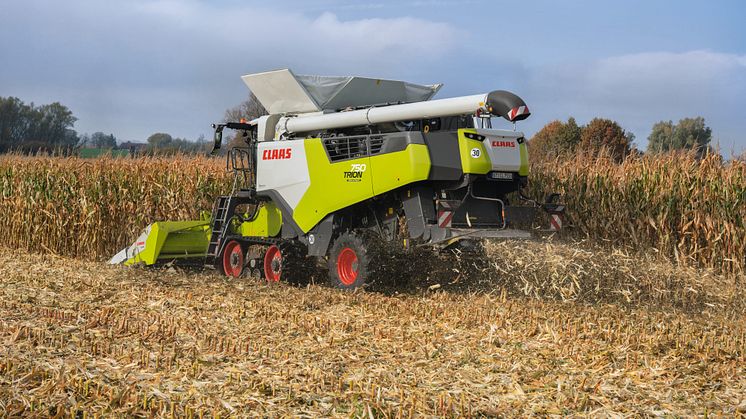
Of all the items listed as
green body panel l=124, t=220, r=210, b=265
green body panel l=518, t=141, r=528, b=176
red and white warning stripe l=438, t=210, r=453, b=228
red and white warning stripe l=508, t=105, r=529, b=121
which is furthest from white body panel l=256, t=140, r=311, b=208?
red and white warning stripe l=508, t=105, r=529, b=121

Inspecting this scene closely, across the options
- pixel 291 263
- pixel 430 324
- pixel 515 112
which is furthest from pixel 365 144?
pixel 430 324

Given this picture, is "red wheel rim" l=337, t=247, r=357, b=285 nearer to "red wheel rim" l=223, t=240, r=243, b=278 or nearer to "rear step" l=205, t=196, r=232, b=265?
"red wheel rim" l=223, t=240, r=243, b=278

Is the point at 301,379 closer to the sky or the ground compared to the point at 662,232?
closer to the ground

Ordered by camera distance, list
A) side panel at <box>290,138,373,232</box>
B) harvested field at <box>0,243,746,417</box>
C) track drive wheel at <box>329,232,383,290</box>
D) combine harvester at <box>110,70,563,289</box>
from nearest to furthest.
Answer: harvested field at <box>0,243,746,417</box> < combine harvester at <box>110,70,563,289</box> < track drive wheel at <box>329,232,383,290</box> < side panel at <box>290,138,373,232</box>

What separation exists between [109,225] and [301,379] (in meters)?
8.88

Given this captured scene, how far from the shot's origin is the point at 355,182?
8.25 m

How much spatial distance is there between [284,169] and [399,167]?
199 centimetres

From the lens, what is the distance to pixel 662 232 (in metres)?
9.64

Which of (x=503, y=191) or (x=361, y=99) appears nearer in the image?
(x=503, y=191)

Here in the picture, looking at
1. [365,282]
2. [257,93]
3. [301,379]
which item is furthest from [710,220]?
[301,379]

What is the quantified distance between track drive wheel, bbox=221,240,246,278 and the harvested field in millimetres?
567

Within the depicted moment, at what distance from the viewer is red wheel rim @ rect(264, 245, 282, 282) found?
30.3 feet

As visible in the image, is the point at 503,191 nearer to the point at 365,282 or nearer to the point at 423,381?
the point at 365,282

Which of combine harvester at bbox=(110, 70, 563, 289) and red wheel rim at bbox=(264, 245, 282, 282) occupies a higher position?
combine harvester at bbox=(110, 70, 563, 289)
